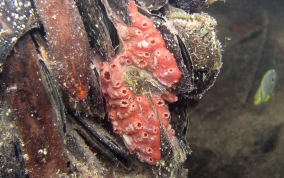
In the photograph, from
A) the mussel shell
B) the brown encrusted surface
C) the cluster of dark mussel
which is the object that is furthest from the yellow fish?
the mussel shell

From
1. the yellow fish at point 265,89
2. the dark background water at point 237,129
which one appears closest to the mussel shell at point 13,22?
the dark background water at point 237,129

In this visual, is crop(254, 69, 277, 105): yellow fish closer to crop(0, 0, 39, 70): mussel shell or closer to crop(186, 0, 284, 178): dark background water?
crop(186, 0, 284, 178): dark background water

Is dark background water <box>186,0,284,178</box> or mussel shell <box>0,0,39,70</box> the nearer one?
mussel shell <box>0,0,39,70</box>

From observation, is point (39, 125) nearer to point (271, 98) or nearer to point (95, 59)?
point (95, 59)

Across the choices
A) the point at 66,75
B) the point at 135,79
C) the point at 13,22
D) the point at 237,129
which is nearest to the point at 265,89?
the point at 237,129

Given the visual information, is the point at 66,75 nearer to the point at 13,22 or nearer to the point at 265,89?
the point at 13,22

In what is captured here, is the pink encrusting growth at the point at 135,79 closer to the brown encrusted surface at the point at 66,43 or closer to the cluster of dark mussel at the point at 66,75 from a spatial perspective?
the cluster of dark mussel at the point at 66,75

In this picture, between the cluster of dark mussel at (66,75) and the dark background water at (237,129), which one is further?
the dark background water at (237,129)
